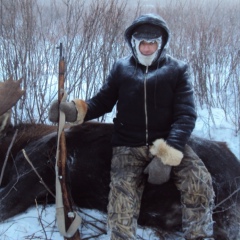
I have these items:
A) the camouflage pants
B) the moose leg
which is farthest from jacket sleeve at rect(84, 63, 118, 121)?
the moose leg

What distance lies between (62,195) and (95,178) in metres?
0.73

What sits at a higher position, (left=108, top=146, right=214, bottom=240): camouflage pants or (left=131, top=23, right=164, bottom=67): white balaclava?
(left=131, top=23, right=164, bottom=67): white balaclava

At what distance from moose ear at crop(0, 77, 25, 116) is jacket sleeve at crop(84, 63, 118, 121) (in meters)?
0.67

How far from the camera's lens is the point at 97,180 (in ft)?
11.7

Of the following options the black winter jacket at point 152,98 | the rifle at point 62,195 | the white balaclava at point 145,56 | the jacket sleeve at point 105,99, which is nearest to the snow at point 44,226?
the rifle at point 62,195

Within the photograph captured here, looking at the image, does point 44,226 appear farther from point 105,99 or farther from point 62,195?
point 105,99

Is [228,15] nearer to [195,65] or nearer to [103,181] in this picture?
[195,65]

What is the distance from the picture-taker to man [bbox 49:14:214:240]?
2.83 m

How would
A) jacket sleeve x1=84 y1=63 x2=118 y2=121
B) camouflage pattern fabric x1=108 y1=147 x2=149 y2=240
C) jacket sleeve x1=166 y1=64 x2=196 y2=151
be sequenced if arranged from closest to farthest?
camouflage pattern fabric x1=108 y1=147 x2=149 y2=240 → jacket sleeve x1=166 y1=64 x2=196 y2=151 → jacket sleeve x1=84 y1=63 x2=118 y2=121

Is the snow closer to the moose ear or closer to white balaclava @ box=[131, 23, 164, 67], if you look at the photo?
the moose ear

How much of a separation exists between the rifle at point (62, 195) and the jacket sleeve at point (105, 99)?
14.7 inches

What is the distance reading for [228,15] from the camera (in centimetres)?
799

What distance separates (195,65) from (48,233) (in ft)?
12.0

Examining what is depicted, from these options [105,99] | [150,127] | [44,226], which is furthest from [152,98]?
[44,226]
